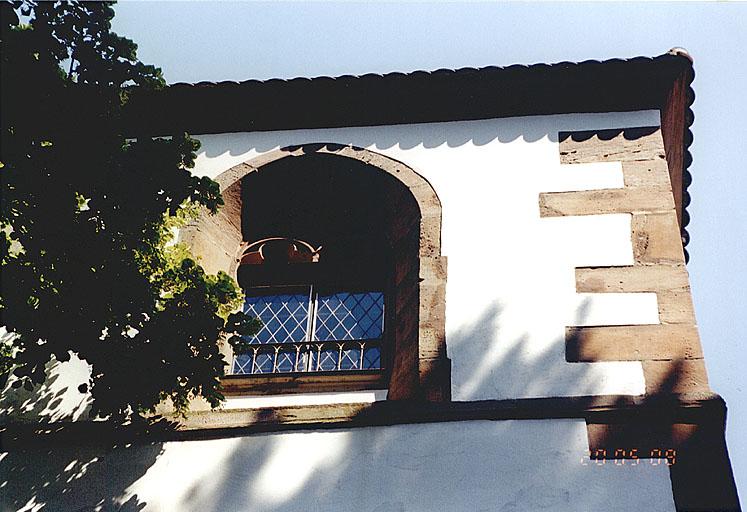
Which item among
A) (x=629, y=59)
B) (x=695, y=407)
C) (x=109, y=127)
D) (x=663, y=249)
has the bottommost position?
(x=695, y=407)

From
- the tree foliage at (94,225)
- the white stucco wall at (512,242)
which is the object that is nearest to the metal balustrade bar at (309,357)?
the white stucco wall at (512,242)

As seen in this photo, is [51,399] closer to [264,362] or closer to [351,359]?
[264,362]

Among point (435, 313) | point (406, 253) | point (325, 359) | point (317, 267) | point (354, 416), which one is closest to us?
point (354, 416)

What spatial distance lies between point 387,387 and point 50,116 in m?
2.17

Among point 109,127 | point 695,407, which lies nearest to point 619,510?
point 695,407

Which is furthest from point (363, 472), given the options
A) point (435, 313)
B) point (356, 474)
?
point (435, 313)

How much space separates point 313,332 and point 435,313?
0.89m

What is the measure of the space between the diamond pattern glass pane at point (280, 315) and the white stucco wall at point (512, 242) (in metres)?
0.93

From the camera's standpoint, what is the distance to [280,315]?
239 inches

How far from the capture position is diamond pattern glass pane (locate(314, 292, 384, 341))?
19.1 feet

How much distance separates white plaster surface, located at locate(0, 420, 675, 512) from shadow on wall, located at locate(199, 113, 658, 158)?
7.35 ft

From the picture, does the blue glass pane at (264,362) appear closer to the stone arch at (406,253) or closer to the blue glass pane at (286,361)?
the blue glass pane at (286,361)

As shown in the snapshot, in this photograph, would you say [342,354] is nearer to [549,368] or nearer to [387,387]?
[387,387]

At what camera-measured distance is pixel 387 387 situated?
5398mm
